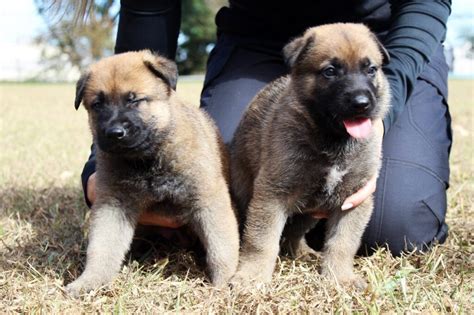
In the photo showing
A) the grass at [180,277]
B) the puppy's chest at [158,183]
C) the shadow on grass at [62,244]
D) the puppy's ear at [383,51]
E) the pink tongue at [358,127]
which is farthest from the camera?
the shadow on grass at [62,244]

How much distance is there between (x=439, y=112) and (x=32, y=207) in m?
2.92

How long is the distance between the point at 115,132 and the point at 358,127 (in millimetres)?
1137

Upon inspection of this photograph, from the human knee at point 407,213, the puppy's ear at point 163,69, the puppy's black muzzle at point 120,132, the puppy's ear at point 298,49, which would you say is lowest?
the human knee at point 407,213

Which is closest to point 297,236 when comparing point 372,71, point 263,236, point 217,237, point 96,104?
point 263,236

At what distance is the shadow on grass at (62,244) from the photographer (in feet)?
→ 10.5

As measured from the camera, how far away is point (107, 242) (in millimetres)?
2949

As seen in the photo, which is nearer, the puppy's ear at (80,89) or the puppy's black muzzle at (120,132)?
the puppy's black muzzle at (120,132)

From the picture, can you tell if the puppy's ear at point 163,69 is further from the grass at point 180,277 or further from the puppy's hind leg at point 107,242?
the grass at point 180,277

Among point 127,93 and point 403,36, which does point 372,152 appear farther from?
point 127,93

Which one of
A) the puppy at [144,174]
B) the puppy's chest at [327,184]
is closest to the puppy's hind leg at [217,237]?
the puppy at [144,174]

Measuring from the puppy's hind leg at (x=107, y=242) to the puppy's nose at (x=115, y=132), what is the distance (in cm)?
39

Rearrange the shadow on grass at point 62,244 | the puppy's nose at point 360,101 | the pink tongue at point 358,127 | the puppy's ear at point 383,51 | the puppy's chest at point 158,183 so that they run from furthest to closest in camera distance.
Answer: the shadow on grass at point 62,244 → the puppy's ear at point 383,51 → the puppy's chest at point 158,183 → the pink tongue at point 358,127 → the puppy's nose at point 360,101

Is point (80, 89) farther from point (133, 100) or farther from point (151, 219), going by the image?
point (151, 219)

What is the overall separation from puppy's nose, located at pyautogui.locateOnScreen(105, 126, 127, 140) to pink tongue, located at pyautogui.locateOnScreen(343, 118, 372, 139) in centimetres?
104
